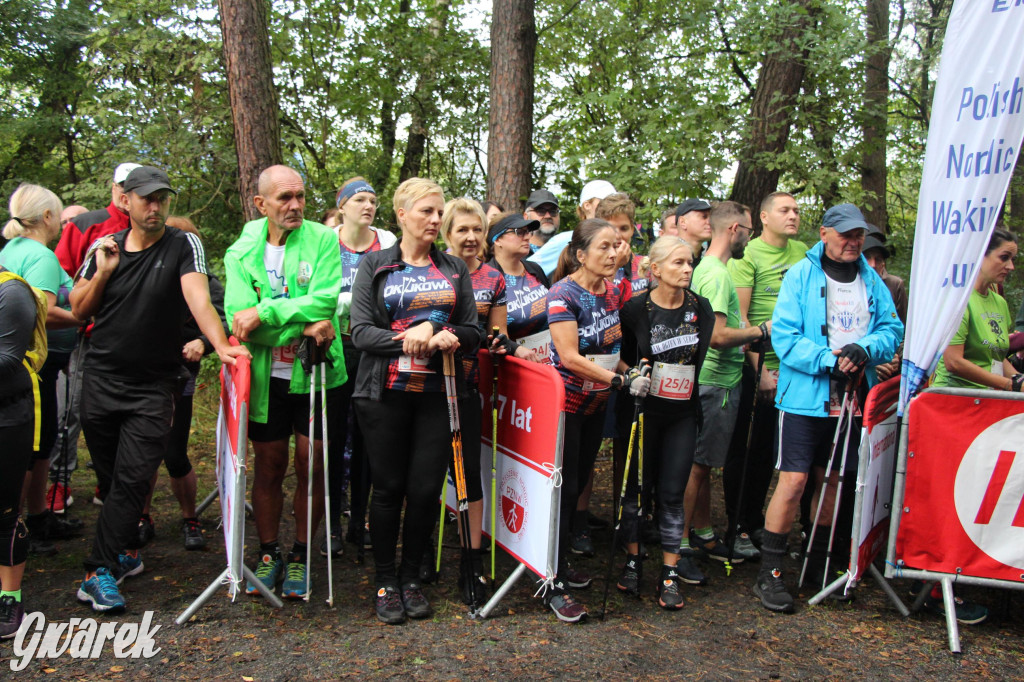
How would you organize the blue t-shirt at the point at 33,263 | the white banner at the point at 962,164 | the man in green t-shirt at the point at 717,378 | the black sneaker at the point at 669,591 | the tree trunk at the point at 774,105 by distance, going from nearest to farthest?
the white banner at the point at 962,164 < the black sneaker at the point at 669,591 < the blue t-shirt at the point at 33,263 < the man in green t-shirt at the point at 717,378 < the tree trunk at the point at 774,105

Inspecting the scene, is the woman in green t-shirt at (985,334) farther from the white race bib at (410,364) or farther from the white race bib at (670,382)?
the white race bib at (410,364)

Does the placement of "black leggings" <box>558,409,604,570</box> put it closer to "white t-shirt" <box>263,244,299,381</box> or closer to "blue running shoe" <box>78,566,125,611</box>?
"white t-shirt" <box>263,244,299,381</box>

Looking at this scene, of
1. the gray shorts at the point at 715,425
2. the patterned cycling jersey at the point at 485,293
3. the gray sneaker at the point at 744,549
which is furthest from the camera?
the gray sneaker at the point at 744,549

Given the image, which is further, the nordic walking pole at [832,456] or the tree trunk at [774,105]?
the tree trunk at [774,105]

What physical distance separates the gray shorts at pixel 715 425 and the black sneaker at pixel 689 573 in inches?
25.7

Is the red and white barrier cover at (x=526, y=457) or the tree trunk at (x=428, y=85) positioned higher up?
the tree trunk at (x=428, y=85)

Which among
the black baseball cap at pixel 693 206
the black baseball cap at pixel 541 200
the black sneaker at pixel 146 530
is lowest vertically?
the black sneaker at pixel 146 530

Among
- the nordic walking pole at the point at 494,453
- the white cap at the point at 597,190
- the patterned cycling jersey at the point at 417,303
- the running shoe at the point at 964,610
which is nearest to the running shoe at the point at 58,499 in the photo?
the patterned cycling jersey at the point at 417,303

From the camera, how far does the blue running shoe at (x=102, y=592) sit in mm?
4211

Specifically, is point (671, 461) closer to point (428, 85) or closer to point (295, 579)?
point (295, 579)

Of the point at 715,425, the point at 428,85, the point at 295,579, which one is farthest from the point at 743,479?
the point at 428,85

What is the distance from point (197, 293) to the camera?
14.3ft

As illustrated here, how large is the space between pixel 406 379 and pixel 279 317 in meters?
0.74

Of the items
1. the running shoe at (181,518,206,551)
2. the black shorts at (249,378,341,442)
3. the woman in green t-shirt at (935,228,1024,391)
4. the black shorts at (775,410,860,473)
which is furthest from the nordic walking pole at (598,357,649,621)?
the running shoe at (181,518,206,551)
